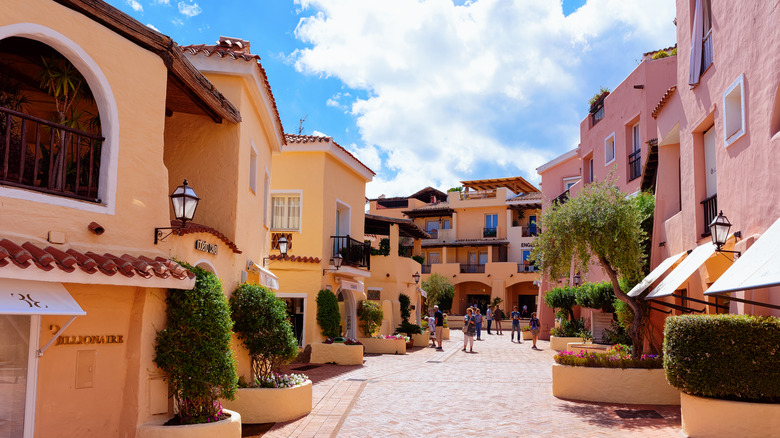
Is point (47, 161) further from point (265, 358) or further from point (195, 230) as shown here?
point (265, 358)

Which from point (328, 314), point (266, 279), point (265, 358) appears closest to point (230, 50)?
point (266, 279)

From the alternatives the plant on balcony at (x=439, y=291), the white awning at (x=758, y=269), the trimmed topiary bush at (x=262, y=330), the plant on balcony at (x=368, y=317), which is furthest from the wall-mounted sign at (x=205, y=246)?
the plant on balcony at (x=439, y=291)

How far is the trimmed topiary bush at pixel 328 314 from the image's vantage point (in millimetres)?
21094

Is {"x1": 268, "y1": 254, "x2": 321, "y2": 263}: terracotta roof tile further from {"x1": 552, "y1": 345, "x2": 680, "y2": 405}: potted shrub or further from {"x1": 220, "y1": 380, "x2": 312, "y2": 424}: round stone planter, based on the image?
{"x1": 552, "y1": 345, "x2": 680, "y2": 405}: potted shrub

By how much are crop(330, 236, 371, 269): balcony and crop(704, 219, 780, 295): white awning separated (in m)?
15.4

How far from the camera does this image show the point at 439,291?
52.4 m

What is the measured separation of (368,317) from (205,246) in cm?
1512

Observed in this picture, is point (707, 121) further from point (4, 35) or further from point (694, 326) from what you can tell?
point (4, 35)

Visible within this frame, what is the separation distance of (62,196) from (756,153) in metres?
10.2

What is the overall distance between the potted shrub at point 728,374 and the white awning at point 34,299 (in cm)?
849

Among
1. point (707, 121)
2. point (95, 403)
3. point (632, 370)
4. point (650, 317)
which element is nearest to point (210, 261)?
point (95, 403)

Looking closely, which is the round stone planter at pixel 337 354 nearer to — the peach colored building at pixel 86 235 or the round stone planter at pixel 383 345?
the round stone planter at pixel 383 345

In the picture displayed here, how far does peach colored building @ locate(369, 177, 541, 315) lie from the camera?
5481 cm

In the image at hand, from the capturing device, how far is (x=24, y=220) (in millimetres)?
6656
